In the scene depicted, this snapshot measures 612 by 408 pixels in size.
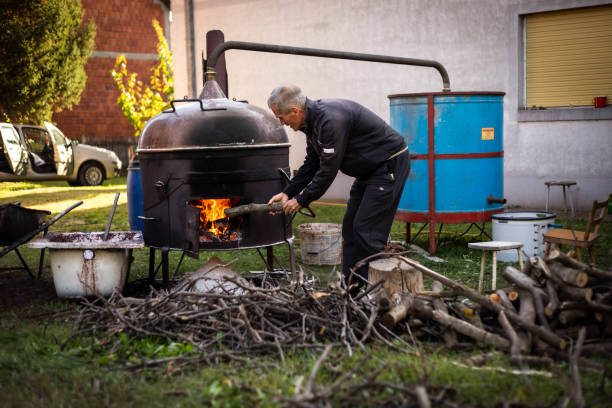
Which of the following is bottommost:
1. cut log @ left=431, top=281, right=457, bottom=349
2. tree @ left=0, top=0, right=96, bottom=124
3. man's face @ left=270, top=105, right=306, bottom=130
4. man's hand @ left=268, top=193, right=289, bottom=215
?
cut log @ left=431, top=281, right=457, bottom=349

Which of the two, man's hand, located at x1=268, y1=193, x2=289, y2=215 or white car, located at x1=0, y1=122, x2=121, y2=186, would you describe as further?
white car, located at x1=0, y1=122, x2=121, y2=186

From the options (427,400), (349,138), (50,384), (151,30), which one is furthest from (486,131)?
(151,30)

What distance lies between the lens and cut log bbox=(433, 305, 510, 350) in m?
3.87

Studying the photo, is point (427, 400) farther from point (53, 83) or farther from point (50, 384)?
point (53, 83)

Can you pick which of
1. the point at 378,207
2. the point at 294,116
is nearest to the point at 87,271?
the point at 294,116

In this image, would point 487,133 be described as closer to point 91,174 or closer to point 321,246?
point 321,246

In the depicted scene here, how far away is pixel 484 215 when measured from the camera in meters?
7.42

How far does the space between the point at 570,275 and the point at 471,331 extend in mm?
717

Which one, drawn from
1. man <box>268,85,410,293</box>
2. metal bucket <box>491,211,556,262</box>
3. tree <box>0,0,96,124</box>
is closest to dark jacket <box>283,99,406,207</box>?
man <box>268,85,410,293</box>

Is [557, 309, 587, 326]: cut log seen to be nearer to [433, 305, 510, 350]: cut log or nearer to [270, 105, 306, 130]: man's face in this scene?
[433, 305, 510, 350]: cut log

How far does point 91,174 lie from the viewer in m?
18.8

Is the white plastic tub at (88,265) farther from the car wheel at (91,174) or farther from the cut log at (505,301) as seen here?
the car wheel at (91,174)

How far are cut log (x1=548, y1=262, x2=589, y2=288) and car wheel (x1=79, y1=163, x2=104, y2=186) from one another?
54.2 feet

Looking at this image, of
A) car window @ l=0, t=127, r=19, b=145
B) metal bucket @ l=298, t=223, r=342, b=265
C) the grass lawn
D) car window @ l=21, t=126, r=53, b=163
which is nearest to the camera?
the grass lawn
